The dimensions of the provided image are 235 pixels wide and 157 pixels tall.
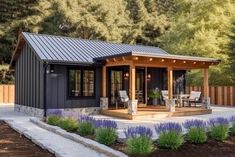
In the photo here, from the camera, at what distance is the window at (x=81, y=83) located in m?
16.4

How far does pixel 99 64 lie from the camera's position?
16672mm

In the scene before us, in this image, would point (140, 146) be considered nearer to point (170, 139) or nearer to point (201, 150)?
point (170, 139)

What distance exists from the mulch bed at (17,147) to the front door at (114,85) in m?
7.28

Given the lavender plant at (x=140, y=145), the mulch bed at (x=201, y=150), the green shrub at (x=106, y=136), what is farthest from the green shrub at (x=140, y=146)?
the green shrub at (x=106, y=136)

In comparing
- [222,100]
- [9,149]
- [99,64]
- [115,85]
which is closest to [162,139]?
[9,149]

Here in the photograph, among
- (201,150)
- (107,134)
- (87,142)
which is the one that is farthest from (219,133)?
(87,142)

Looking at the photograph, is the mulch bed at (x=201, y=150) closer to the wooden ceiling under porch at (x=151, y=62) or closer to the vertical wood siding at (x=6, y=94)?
the wooden ceiling under porch at (x=151, y=62)

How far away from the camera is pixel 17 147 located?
891 centimetres

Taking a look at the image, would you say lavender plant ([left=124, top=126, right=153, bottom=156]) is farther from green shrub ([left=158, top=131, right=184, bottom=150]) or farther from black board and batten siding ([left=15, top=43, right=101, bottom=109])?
black board and batten siding ([left=15, top=43, right=101, bottom=109])

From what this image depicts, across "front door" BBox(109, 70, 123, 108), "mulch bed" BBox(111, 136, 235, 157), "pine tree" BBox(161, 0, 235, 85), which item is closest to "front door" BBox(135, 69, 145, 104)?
"front door" BBox(109, 70, 123, 108)

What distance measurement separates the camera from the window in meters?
Result: 16.4

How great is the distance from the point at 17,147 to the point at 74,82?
775cm

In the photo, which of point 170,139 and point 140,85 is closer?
point 170,139

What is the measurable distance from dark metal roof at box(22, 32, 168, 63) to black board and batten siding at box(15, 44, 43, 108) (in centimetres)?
52
